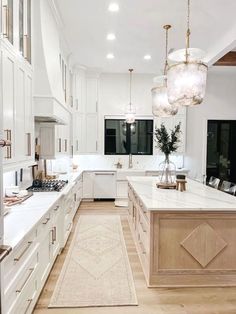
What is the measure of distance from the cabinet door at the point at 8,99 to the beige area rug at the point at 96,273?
1.53 meters

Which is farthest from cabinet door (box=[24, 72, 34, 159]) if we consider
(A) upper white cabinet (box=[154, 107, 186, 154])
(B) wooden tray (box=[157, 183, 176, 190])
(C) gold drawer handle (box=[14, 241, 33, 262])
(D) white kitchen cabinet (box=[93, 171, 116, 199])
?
(A) upper white cabinet (box=[154, 107, 186, 154])

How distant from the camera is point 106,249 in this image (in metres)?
3.96

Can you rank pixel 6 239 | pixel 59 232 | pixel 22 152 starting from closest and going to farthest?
pixel 6 239 → pixel 22 152 → pixel 59 232

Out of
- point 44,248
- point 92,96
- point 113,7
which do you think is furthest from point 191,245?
point 92,96

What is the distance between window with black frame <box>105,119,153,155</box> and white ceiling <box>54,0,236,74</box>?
2.04 m

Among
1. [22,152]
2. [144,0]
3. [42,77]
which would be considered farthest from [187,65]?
[22,152]

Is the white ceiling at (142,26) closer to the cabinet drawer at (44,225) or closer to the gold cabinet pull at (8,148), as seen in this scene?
the gold cabinet pull at (8,148)

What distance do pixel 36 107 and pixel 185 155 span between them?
5.50 meters

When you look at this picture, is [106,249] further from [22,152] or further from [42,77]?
[42,77]

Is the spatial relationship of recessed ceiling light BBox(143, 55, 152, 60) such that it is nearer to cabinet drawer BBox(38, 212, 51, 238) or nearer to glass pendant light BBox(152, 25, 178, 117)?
glass pendant light BBox(152, 25, 178, 117)

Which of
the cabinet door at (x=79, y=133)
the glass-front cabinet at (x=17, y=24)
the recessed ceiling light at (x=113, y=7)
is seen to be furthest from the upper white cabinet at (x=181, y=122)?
the glass-front cabinet at (x=17, y=24)

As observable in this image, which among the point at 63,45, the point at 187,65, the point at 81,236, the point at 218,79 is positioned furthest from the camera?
the point at 218,79

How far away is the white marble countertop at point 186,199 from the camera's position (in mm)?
2828

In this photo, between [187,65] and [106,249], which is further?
[106,249]
